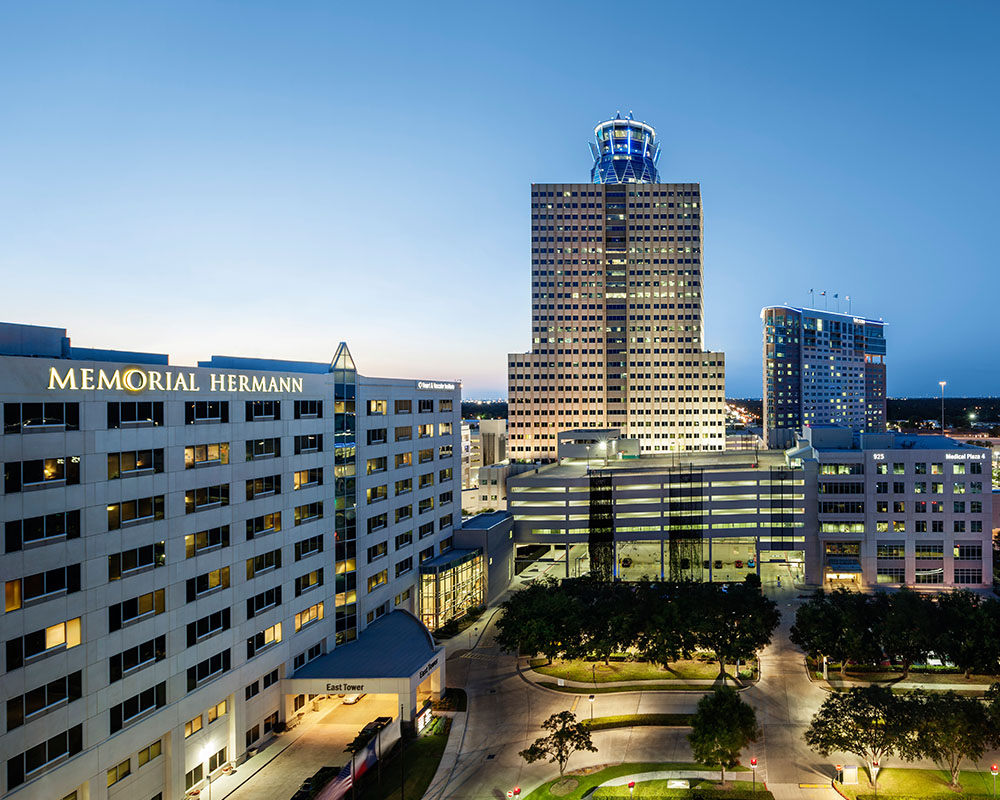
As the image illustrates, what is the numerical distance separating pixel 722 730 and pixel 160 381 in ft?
158

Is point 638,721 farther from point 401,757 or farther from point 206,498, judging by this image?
point 206,498

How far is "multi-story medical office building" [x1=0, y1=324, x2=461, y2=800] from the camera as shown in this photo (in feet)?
119

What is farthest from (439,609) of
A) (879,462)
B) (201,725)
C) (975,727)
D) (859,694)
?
(879,462)

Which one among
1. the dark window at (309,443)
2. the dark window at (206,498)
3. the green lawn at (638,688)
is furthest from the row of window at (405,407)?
the green lawn at (638,688)

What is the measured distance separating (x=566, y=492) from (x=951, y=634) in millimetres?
61011

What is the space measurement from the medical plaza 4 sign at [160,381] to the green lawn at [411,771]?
105 ft

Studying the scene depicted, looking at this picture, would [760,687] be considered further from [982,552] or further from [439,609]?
[982,552]

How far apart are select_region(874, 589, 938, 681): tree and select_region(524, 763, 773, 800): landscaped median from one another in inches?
918

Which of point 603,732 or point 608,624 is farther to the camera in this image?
point 608,624

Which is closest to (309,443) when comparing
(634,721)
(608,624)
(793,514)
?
(608,624)

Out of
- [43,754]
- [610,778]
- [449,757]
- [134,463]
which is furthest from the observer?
[449,757]

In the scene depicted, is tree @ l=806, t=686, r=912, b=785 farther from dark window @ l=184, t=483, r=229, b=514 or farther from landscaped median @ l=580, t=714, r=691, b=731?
dark window @ l=184, t=483, r=229, b=514

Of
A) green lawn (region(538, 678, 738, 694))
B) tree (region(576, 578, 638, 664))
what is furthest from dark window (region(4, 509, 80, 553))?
tree (region(576, 578, 638, 664))

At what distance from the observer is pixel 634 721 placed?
5497cm
